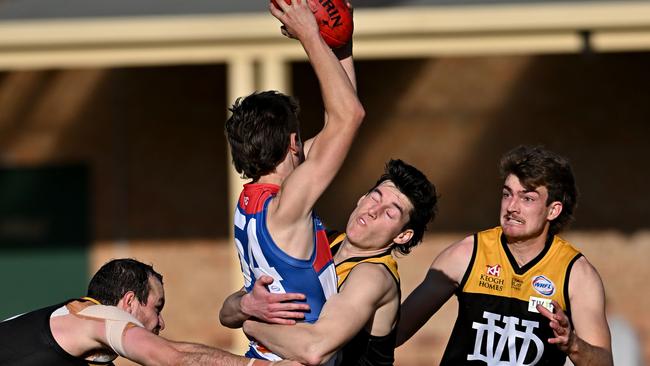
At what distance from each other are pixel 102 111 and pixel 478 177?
3681 millimetres

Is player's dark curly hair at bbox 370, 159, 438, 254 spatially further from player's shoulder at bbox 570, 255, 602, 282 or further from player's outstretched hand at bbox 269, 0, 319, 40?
player's outstretched hand at bbox 269, 0, 319, 40

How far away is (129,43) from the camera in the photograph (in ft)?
30.3

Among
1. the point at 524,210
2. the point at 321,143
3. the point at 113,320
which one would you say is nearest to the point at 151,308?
the point at 113,320

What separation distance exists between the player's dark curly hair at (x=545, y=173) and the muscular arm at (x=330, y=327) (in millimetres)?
1014

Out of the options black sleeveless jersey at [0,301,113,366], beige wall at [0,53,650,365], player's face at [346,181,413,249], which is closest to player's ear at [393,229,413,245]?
player's face at [346,181,413,249]

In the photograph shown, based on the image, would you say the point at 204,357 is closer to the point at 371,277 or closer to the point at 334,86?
the point at 371,277

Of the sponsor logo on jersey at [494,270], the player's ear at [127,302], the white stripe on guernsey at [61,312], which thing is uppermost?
the sponsor logo on jersey at [494,270]

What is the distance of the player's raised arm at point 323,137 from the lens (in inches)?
152

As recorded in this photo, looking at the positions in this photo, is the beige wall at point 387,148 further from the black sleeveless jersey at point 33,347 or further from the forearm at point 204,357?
the forearm at point 204,357

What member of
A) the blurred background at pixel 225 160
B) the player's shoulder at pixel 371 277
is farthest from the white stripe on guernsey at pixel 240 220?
the blurred background at pixel 225 160

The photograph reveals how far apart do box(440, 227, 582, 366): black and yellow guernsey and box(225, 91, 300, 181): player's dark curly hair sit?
1305mm

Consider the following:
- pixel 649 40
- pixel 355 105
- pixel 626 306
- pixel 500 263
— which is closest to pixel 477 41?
pixel 649 40

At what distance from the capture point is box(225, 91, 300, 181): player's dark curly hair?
4012 millimetres

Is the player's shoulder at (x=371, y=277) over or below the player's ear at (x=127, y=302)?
over
